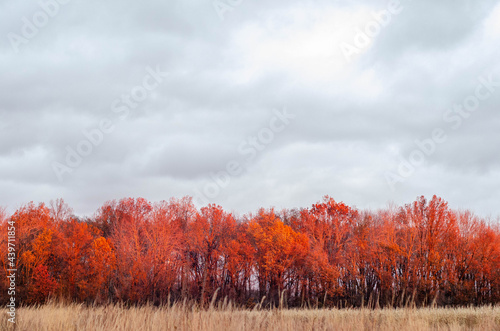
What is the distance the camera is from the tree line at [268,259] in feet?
176

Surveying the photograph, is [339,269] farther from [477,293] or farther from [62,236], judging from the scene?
[62,236]

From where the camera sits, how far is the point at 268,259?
59281 millimetres

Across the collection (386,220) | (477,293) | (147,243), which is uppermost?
(386,220)

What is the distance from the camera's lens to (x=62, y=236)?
6031 cm

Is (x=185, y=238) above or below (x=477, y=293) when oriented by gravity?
above

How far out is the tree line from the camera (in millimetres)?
53719

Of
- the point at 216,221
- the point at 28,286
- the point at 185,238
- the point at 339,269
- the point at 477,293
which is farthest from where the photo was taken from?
the point at 216,221

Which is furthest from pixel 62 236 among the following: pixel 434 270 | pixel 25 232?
pixel 434 270

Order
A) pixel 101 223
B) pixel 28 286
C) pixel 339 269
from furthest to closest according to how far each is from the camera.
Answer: pixel 101 223
pixel 339 269
pixel 28 286

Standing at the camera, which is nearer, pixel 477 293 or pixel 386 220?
pixel 477 293

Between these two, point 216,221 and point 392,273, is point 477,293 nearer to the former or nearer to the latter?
point 392,273

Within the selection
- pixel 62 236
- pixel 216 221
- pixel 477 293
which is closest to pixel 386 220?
pixel 477 293

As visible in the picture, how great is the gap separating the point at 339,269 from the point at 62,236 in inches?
1475

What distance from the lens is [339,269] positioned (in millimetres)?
59000
